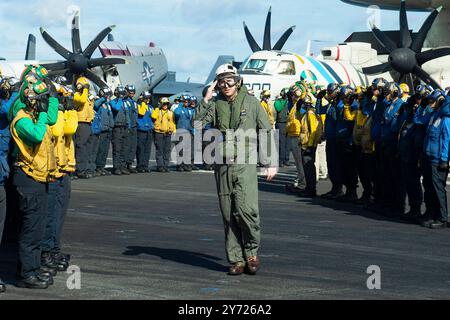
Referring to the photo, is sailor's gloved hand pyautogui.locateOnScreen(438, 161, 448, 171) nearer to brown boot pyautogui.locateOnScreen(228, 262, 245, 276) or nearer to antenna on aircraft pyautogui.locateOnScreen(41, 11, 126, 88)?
brown boot pyautogui.locateOnScreen(228, 262, 245, 276)

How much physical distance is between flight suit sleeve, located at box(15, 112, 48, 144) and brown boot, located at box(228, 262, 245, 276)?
2.54 metres

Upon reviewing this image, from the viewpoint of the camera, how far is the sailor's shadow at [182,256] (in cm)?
1177

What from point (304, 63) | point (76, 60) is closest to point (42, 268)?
point (304, 63)

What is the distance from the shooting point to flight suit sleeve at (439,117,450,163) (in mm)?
15477

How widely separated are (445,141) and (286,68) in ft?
63.7

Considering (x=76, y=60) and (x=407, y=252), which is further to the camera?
(x=76, y=60)

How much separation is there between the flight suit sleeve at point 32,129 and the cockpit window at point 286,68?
24.8 metres

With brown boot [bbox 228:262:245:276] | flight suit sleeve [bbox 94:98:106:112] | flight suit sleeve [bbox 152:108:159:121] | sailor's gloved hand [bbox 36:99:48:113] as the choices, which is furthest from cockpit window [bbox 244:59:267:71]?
sailor's gloved hand [bbox 36:99:48:113]

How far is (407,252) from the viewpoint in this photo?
1316cm

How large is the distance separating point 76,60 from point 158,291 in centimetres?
3203

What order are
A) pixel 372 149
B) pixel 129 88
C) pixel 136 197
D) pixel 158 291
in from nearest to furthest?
pixel 158 291, pixel 372 149, pixel 136 197, pixel 129 88

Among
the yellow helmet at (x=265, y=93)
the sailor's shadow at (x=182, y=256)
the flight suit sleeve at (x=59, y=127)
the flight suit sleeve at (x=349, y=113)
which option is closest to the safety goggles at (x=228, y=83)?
the flight suit sleeve at (x=59, y=127)

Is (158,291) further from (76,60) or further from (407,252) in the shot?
(76,60)

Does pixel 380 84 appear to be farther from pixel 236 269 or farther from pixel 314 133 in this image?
pixel 236 269
